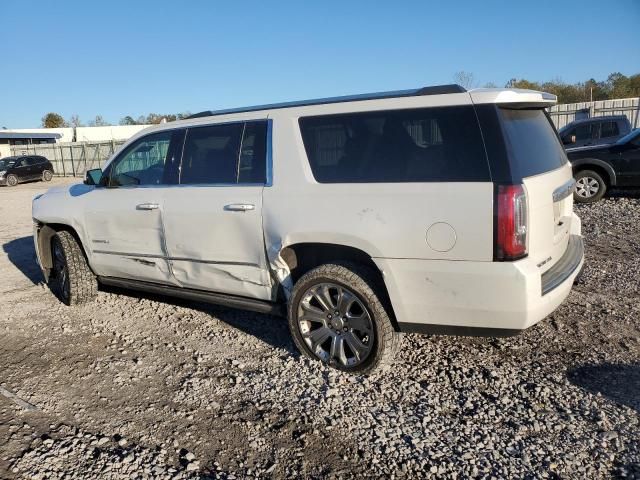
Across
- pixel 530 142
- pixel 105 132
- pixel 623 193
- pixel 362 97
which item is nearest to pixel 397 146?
pixel 362 97

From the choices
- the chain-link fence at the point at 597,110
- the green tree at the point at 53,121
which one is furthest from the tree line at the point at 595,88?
the green tree at the point at 53,121

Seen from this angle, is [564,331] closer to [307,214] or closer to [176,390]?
[307,214]

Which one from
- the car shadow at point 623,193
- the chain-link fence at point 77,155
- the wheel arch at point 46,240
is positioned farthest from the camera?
the chain-link fence at point 77,155

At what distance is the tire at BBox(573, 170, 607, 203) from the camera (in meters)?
10.3

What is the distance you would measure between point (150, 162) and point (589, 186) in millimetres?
9006

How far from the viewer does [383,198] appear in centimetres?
331

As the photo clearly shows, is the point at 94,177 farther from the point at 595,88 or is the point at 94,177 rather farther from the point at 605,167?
the point at 595,88

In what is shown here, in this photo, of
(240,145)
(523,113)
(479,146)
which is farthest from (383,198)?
(240,145)

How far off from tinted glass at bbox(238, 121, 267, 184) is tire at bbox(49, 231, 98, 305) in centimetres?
239

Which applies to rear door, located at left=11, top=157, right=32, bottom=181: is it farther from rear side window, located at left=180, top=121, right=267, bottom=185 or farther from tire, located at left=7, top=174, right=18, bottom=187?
rear side window, located at left=180, top=121, right=267, bottom=185

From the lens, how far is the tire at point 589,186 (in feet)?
33.8

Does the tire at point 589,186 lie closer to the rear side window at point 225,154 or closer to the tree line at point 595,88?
the rear side window at point 225,154

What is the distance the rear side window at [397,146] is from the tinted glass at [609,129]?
10492 mm

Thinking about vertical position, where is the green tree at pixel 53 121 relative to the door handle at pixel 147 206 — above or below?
above
